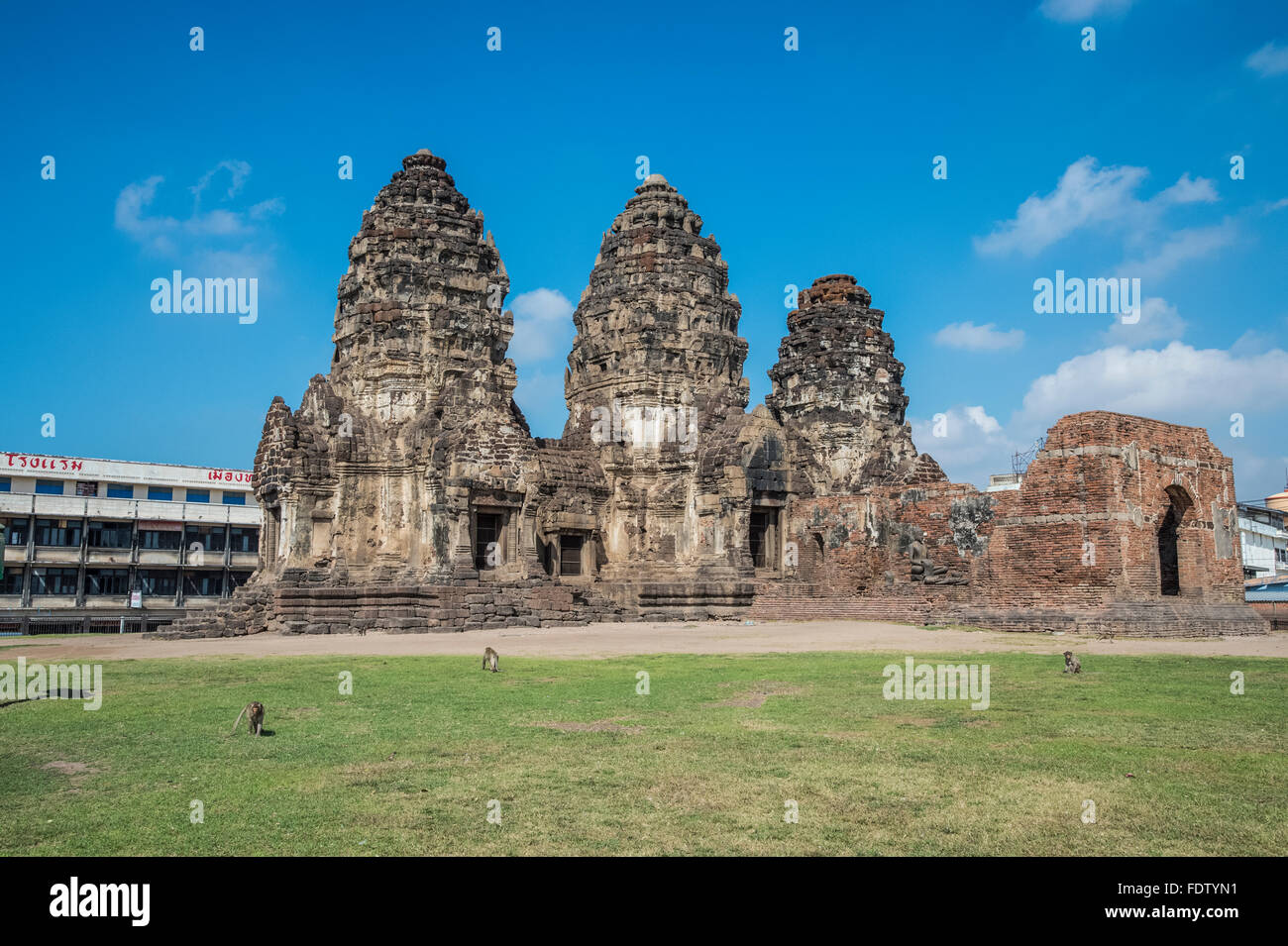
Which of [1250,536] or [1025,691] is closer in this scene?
[1025,691]

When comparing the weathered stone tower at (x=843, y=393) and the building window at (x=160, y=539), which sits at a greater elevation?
the weathered stone tower at (x=843, y=393)

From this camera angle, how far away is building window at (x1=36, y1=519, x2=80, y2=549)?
54.7 meters

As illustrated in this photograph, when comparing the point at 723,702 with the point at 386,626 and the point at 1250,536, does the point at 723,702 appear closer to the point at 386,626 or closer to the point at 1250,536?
the point at 386,626

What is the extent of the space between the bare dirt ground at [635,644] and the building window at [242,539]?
3495cm

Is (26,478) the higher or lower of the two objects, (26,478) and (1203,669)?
the higher

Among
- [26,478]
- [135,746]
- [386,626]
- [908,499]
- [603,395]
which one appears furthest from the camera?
[26,478]

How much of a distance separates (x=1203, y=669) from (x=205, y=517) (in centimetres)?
5573

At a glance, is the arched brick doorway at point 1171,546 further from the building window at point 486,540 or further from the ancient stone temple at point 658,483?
the building window at point 486,540

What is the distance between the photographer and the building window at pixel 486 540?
101 feet

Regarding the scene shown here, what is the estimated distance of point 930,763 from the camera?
8.40m

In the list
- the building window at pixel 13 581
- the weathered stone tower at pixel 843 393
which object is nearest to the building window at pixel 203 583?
the building window at pixel 13 581
